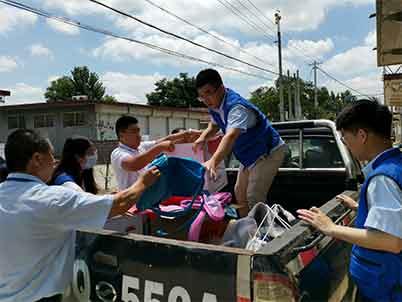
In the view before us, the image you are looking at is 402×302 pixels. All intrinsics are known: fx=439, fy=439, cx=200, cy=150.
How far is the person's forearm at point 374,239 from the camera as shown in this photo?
158 centimetres

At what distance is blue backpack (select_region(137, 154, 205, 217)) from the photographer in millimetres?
2641

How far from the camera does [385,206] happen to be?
158 cm

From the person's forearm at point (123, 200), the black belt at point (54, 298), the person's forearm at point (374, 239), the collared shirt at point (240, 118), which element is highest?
the collared shirt at point (240, 118)

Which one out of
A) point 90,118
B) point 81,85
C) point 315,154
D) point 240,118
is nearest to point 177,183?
point 240,118

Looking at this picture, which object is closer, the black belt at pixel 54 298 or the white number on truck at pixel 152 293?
the white number on truck at pixel 152 293

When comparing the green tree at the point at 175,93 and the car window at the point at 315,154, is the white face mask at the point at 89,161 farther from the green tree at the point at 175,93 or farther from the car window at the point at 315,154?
the green tree at the point at 175,93

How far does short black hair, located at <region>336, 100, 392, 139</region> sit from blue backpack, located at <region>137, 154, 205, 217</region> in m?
1.17

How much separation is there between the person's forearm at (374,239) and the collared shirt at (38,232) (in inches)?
42.2

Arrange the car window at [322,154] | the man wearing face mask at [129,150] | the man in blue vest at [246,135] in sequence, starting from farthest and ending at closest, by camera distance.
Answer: the car window at [322,154] < the man wearing face mask at [129,150] < the man in blue vest at [246,135]

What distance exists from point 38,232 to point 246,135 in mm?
1883

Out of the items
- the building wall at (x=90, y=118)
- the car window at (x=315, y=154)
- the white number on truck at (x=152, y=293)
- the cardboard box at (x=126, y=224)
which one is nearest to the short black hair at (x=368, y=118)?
the white number on truck at (x=152, y=293)

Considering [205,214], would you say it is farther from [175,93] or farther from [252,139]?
[175,93]

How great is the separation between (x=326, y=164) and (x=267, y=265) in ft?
9.54

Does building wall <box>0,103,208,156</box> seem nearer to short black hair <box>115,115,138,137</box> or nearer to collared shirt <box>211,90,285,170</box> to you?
short black hair <box>115,115,138,137</box>
